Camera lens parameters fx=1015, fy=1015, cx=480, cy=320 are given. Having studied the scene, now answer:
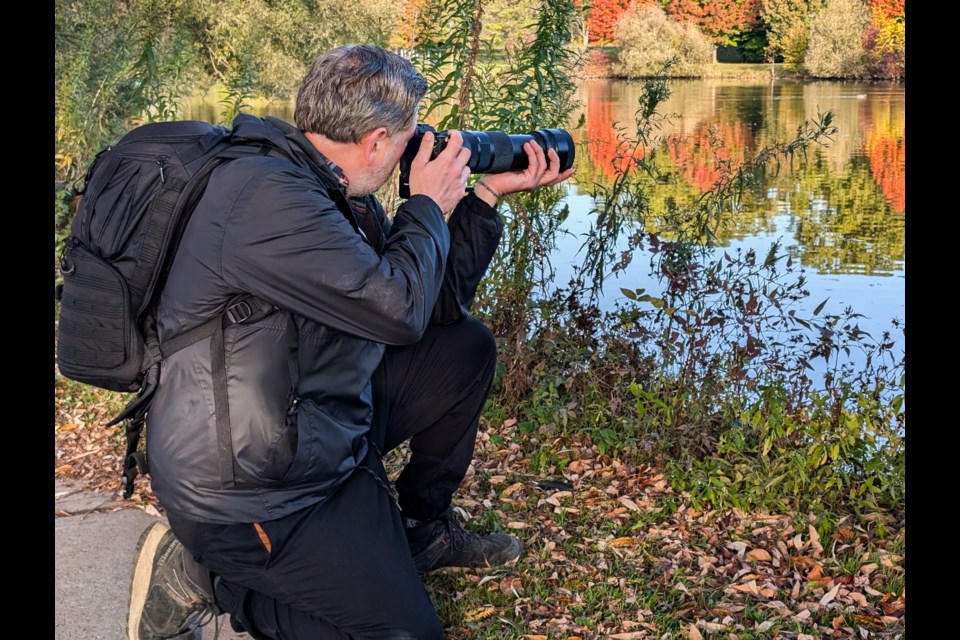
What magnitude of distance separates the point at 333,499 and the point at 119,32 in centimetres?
524

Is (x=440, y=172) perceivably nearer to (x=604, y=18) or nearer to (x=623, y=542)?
(x=623, y=542)

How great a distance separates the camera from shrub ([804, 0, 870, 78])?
23.6 ft

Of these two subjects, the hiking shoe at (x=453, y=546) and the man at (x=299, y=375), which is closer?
the man at (x=299, y=375)

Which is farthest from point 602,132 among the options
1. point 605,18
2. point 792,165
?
point 792,165

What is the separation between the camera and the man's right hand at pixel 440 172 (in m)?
2.50

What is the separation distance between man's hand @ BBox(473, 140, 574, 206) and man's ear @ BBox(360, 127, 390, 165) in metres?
0.51

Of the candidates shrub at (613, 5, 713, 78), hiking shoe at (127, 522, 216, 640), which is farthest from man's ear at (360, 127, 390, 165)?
shrub at (613, 5, 713, 78)

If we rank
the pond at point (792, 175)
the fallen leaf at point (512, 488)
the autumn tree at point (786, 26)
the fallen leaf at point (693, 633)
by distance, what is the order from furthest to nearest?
the autumn tree at point (786, 26) < the pond at point (792, 175) < the fallen leaf at point (512, 488) < the fallen leaf at point (693, 633)

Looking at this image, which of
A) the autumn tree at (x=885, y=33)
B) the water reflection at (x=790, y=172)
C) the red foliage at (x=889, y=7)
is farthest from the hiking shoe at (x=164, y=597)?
the red foliage at (x=889, y=7)

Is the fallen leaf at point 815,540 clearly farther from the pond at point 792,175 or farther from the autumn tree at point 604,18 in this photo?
the autumn tree at point 604,18

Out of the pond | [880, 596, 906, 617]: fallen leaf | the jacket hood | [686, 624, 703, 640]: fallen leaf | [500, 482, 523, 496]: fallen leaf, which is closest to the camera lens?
the jacket hood

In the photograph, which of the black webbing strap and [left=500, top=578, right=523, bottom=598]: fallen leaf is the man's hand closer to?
the black webbing strap

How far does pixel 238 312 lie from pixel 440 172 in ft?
2.06

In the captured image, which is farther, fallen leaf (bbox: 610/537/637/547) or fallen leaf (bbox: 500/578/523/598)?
fallen leaf (bbox: 610/537/637/547)
